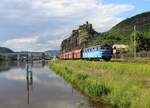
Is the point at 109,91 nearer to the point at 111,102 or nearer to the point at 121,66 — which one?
the point at 111,102

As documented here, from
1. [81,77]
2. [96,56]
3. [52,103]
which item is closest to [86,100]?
[52,103]

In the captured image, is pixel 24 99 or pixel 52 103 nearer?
pixel 52 103

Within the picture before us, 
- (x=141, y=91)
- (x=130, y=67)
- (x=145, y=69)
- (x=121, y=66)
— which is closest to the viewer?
(x=141, y=91)

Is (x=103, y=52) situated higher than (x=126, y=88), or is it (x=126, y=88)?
(x=103, y=52)

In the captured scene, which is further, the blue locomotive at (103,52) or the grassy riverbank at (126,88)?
the blue locomotive at (103,52)

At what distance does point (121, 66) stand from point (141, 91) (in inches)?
653

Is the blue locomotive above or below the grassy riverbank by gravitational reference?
above

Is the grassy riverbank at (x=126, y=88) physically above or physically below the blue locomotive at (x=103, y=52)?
below

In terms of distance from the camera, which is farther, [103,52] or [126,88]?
[103,52]

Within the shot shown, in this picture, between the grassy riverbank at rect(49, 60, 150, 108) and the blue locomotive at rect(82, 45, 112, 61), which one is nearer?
the grassy riverbank at rect(49, 60, 150, 108)

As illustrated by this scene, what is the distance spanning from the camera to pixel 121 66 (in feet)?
142

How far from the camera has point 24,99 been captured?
41.3 m

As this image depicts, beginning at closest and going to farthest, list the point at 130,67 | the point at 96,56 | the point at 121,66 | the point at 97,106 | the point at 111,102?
the point at 111,102 → the point at 97,106 → the point at 130,67 → the point at 121,66 → the point at 96,56

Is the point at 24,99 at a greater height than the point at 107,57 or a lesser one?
lesser
